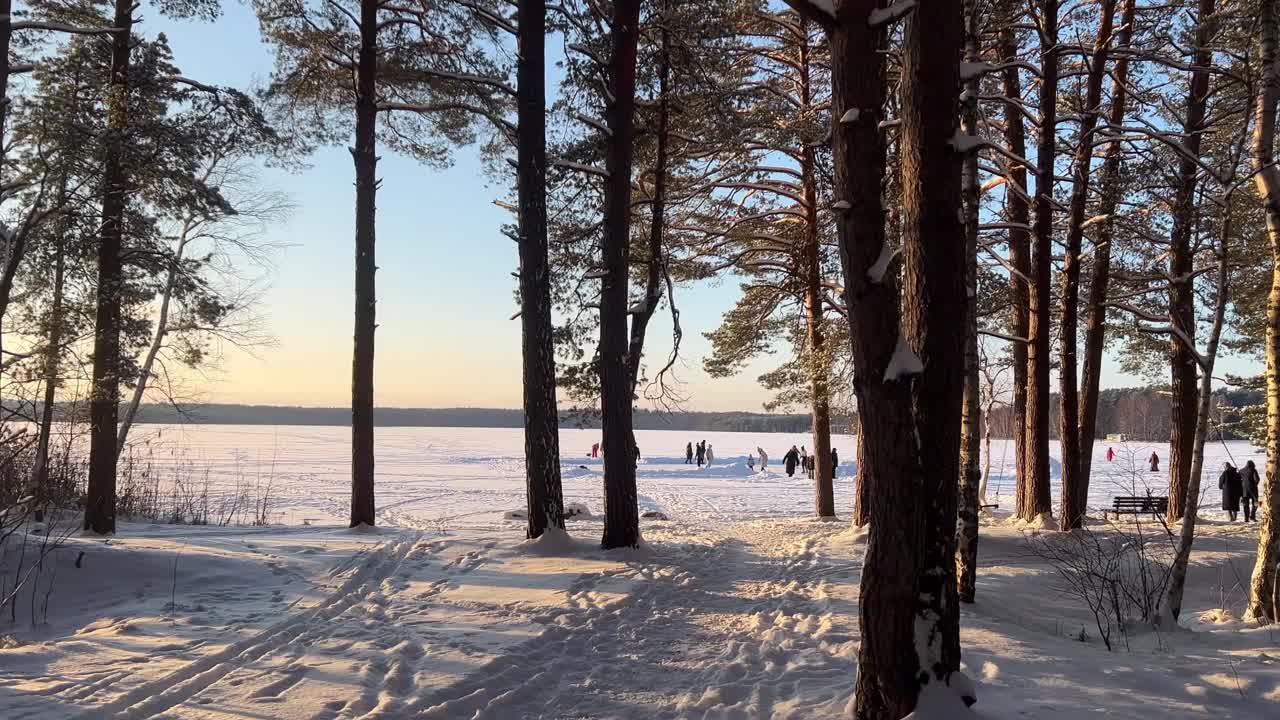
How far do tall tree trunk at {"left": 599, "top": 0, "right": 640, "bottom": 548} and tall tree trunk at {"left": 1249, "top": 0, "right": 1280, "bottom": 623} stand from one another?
6492mm

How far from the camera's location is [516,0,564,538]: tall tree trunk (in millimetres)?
9859

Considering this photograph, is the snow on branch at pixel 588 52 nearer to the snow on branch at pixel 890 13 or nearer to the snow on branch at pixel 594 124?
the snow on branch at pixel 594 124

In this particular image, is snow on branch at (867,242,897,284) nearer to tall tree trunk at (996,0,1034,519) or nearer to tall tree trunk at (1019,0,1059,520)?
tall tree trunk at (1019,0,1059,520)

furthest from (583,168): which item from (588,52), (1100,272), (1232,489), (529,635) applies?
(1232,489)

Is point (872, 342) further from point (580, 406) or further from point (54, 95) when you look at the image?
point (54, 95)

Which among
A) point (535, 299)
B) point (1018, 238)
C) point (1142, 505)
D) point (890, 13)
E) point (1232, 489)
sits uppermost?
point (1018, 238)

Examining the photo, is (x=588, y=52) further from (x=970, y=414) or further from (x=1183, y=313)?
(x=1183, y=313)

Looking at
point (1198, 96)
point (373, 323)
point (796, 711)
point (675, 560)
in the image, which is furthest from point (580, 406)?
point (1198, 96)

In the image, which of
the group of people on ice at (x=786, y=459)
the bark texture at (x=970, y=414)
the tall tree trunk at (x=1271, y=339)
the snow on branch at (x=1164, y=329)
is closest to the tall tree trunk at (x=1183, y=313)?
the snow on branch at (x=1164, y=329)

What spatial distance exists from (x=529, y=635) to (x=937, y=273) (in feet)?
12.8

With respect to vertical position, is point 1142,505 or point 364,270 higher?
point 364,270

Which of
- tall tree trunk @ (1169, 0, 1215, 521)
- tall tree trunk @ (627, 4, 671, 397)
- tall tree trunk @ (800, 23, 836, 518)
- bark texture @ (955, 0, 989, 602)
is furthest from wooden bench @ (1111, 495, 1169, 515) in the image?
tall tree trunk @ (627, 4, 671, 397)

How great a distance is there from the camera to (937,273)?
3979 mm

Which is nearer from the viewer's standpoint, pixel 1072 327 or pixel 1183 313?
pixel 1072 327
